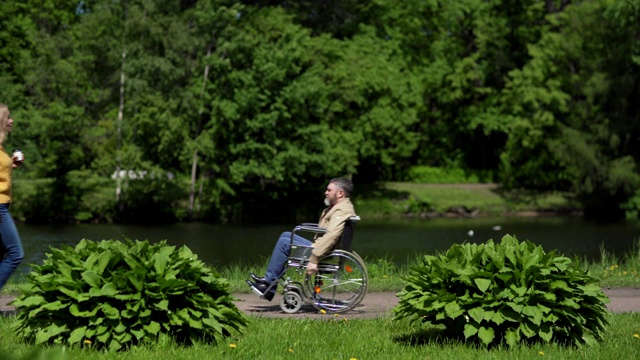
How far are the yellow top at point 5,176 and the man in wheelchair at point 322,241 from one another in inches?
109

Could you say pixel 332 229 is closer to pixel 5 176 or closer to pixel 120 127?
pixel 5 176

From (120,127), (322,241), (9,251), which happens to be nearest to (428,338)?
(322,241)

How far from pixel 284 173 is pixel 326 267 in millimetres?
30389

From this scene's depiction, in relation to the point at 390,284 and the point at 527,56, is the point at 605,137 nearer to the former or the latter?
the point at 527,56

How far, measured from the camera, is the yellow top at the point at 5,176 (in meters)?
8.73

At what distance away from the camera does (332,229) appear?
10211 mm

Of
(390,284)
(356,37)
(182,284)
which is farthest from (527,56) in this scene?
(182,284)

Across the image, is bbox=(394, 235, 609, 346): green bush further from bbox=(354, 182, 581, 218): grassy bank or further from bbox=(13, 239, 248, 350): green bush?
bbox=(354, 182, 581, 218): grassy bank

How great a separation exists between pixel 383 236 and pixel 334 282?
79.0 feet

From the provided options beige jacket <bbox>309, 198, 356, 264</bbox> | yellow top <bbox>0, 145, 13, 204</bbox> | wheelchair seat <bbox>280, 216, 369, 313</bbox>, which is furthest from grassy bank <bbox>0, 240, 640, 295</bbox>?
yellow top <bbox>0, 145, 13, 204</bbox>

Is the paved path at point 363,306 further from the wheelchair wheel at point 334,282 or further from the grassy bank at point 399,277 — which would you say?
the grassy bank at point 399,277

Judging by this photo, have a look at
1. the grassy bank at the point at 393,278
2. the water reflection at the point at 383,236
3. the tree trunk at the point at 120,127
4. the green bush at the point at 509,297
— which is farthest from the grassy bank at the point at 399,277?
the tree trunk at the point at 120,127

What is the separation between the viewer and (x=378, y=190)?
47781 millimetres

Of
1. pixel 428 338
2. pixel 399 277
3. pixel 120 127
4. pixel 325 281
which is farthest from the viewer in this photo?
pixel 120 127
